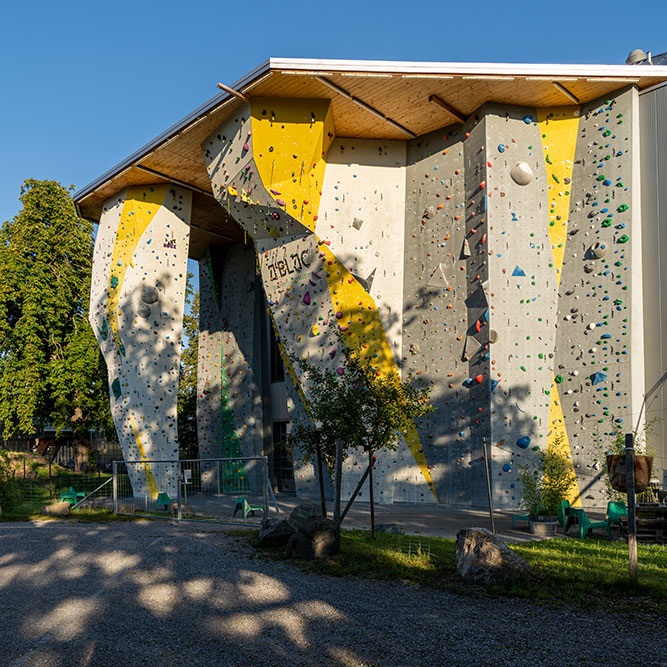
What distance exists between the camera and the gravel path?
509 cm

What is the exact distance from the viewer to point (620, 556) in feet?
28.7

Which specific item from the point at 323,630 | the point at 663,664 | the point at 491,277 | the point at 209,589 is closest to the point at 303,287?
the point at 491,277

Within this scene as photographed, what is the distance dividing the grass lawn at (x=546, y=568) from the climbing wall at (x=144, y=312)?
11.2 meters

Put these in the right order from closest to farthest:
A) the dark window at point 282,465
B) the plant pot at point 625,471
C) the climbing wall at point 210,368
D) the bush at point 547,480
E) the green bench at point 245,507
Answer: the plant pot at point 625,471
the bush at point 547,480
the green bench at point 245,507
the dark window at point 282,465
the climbing wall at point 210,368

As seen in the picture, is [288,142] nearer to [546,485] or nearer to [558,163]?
[558,163]

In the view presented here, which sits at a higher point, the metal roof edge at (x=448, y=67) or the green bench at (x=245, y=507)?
the metal roof edge at (x=448, y=67)

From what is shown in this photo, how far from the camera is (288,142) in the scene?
1600 cm

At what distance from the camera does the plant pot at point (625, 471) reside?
673 cm

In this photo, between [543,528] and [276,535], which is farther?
[543,528]

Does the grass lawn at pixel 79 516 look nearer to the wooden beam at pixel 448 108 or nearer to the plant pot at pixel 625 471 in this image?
the plant pot at pixel 625 471

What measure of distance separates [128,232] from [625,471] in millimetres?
17189

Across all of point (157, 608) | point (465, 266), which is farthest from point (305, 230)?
point (157, 608)

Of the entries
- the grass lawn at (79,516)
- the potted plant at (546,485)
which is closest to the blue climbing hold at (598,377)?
the potted plant at (546,485)

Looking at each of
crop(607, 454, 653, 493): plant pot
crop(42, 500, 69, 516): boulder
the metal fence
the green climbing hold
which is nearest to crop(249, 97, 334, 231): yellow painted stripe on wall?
the metal fence
